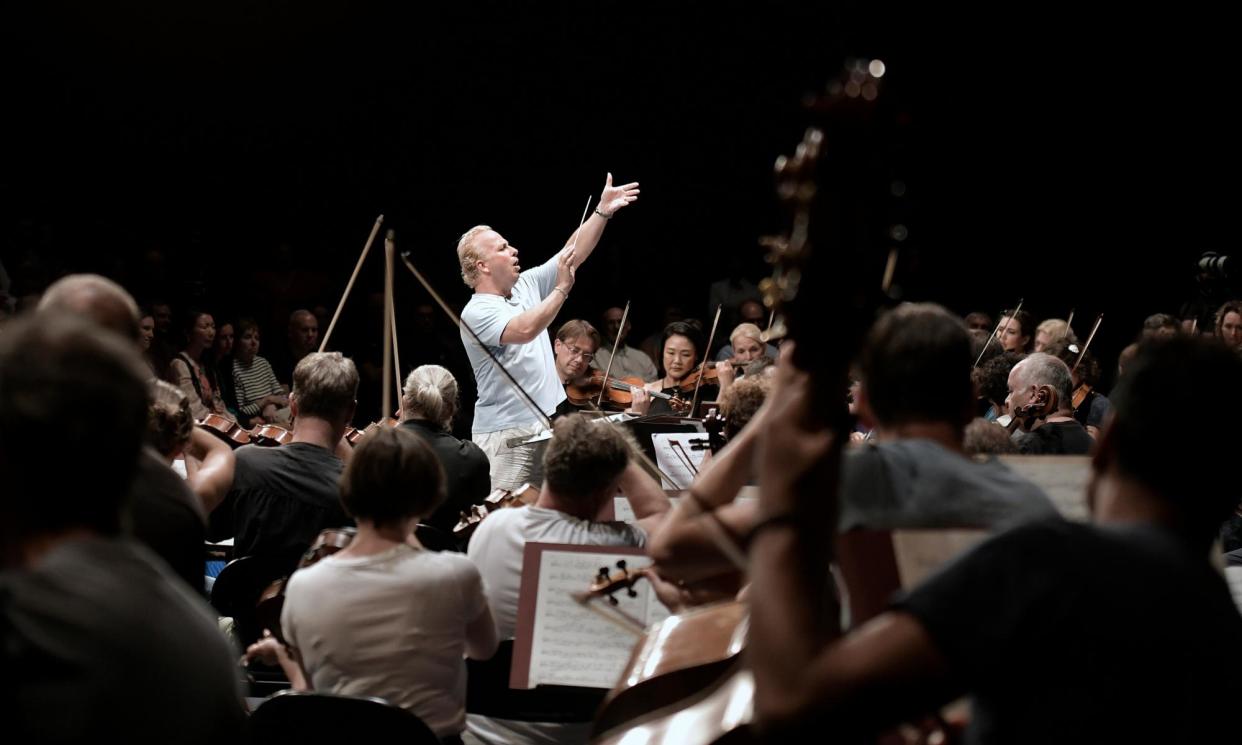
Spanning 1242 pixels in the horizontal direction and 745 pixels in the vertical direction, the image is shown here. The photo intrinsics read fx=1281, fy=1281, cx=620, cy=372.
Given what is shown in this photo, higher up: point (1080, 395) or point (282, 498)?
point (1080, 395)

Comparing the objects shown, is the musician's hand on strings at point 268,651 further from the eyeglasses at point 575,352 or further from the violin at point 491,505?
the eyeglasses at point 575,352

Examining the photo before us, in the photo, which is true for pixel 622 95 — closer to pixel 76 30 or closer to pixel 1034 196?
pixel 1034 196

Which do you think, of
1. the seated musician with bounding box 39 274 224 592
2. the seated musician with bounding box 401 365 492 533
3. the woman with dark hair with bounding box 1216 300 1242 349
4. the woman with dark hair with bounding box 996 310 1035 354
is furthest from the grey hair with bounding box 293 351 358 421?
the woman with dark hair with bounding box 996 310 1035 354

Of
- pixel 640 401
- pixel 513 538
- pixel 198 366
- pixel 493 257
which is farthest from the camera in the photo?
pixel 198 366

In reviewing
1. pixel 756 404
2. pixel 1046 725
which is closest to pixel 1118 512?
pixel 1046 725

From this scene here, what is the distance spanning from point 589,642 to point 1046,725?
5.05 ft

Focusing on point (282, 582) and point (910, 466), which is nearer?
point (910, 466)

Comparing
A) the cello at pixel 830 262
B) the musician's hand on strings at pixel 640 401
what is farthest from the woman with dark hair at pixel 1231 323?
the cello at pixel 830 262

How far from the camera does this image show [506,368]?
525 cm

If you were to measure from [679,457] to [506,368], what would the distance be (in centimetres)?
145

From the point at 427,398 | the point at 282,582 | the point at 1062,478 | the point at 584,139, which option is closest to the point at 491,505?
the point at 427,398

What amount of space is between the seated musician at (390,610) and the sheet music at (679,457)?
1.43 metres

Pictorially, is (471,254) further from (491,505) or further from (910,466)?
(910,466)

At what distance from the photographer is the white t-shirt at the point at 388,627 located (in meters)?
2.45
